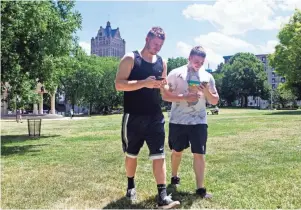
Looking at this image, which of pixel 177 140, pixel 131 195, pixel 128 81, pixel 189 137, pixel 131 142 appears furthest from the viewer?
pixel 177 140

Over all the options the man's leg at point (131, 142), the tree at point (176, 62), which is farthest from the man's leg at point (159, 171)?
the tree at point (176, 62)

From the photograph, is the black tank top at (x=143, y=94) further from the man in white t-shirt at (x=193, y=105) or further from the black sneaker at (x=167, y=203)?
the black sneaker at (x=167, y=203)

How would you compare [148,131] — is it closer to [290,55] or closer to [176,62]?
[290,55]

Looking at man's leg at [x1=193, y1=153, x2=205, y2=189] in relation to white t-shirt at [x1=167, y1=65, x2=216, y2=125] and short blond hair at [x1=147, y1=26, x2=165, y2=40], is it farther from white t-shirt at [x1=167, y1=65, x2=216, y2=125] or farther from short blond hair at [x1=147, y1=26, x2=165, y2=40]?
short blond hair at [x1=147, y1=26, x2=165, y2=40]

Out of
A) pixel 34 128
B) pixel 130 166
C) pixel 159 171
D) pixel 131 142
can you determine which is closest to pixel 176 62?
pixel 34 128

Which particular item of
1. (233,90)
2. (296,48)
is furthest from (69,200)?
(233,90)

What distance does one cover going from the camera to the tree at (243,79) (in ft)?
329

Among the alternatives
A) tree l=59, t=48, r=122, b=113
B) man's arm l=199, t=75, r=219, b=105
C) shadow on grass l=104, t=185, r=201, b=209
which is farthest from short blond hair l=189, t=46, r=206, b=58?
tree l=59, t=48, r=122, b=113

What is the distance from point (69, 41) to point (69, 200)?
14751 millimetres

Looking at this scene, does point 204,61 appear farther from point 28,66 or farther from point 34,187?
point 28,66

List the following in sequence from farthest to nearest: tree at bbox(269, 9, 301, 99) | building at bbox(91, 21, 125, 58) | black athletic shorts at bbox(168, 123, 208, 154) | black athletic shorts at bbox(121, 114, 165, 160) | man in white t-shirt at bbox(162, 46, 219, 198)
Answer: building at bbox(91, 21, 125, 58), tree at bbox(269, 9, 301, 99), black athletic shorts at bbox(168, 123, 208, 154), man in white t-shirt at bbox(162, 46, 219, 198), black athletic shorts at bbox(121, 114, 165, 160)

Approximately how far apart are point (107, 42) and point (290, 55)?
137 meters

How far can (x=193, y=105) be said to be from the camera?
5547 millimetres

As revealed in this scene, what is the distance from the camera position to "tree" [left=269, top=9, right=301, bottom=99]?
4553 centimetres
